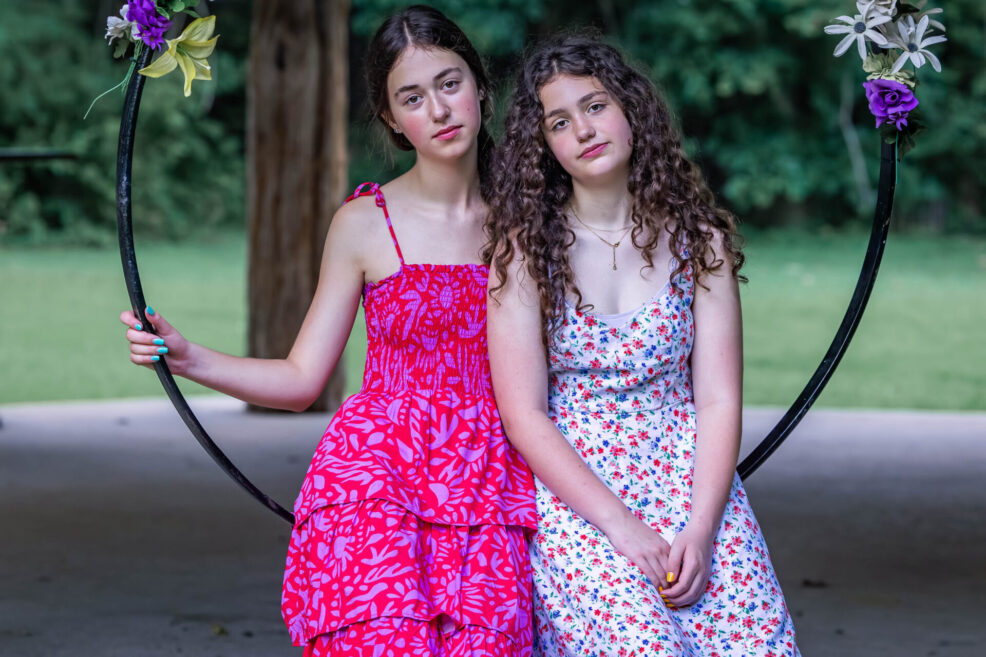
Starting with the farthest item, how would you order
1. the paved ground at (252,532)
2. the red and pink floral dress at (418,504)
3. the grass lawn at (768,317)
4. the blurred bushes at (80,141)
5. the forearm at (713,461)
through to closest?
the blurred bushes at (80,141), the grass lawn at (768,317), the paved ground at (252,532), the forearm at (713,461), the red and pink floral dress at (418,504)

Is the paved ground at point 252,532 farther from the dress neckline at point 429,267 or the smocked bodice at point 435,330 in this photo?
the dress neckline at point 429,267

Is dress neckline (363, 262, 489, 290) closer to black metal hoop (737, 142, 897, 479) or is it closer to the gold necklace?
the gold necklace

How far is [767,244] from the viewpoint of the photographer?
61.4ft

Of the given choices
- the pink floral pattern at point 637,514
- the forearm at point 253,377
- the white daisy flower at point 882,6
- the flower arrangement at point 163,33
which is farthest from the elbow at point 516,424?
the white daisy flower at point 882,6

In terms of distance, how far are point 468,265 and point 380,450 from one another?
1.52 ft

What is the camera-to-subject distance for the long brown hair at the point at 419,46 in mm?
2807

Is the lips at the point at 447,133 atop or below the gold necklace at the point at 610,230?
atop

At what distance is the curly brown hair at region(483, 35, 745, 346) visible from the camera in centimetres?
265

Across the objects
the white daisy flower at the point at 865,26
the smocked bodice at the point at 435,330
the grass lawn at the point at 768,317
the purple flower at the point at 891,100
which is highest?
the white daisy flower at the point at 865,26

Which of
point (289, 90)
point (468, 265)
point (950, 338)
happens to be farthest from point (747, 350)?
point (468, 265)

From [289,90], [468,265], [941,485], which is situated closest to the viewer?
[468,265]

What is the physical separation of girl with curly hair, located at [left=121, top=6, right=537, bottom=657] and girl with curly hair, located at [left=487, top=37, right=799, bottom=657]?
0.11m

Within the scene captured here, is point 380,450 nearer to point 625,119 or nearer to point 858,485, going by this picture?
point 625,119

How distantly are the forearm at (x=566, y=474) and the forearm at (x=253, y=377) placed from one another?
1.64ft
